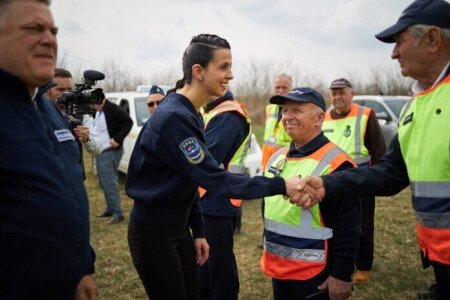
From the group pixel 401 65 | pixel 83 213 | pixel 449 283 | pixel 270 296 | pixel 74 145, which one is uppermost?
pixel 401 65

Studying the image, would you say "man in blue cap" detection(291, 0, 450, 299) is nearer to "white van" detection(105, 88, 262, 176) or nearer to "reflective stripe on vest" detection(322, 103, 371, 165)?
"reflective stripe on vest" detection(322, 103, 371, 165)

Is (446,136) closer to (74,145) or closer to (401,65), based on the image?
(401,65)

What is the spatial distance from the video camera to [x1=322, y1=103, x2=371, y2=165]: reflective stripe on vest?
9.14 feet

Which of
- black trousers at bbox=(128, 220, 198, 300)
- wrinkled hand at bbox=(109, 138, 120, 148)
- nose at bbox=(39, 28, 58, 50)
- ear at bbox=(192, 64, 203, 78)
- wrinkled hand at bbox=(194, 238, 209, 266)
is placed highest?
nose at bbox=(39, 28, 58, 50)

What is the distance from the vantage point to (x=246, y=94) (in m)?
37.6

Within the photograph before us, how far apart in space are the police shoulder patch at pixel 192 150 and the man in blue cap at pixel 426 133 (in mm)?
587

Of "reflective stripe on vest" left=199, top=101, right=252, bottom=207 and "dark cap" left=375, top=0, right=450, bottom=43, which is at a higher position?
"dark cap" left=375, top=0, right=450, bottom=43

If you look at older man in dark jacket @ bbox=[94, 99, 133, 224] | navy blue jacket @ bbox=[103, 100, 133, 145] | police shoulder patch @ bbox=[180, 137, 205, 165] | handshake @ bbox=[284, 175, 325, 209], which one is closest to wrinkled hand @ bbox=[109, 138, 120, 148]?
older man in dark jacket @ bbox=[94, 99, 133, 224]

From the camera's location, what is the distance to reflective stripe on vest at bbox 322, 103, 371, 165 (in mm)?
4992

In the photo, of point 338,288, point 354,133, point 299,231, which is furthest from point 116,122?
point 338,288

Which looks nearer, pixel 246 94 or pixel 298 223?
pixel 298 223

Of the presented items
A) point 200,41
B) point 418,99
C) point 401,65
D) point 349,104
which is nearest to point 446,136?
point 418,99

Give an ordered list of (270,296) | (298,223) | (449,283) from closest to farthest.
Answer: (449,283)
(298,223)
(270,296)

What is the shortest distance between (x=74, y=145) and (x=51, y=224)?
465mm
